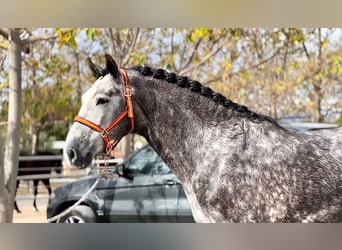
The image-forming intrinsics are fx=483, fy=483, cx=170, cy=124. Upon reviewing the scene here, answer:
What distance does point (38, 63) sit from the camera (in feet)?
18.5

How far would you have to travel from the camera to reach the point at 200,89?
2.93 meters

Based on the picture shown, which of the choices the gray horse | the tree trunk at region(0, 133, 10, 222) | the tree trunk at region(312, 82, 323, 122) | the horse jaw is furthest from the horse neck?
the tree trunk at region(312, 82, 323, 122)

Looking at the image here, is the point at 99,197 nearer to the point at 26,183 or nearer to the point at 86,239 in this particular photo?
the point at 86,239

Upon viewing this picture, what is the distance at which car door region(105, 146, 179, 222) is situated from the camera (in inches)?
174

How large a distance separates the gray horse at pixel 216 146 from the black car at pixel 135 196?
151 centimetres

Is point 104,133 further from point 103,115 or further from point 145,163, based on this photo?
point 145,163

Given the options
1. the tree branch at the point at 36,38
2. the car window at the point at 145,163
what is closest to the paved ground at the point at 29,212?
the car window at the point at 145,163

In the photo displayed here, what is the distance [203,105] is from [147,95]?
34cm

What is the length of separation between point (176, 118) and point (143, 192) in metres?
1.76

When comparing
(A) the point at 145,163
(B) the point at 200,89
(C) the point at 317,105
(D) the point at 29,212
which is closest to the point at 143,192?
(A) the point at 145,163

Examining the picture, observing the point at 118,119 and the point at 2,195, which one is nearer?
the point at 118,119

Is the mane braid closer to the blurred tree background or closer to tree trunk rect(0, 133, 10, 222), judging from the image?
tree trunk rect(0, 133, 10, 222)
